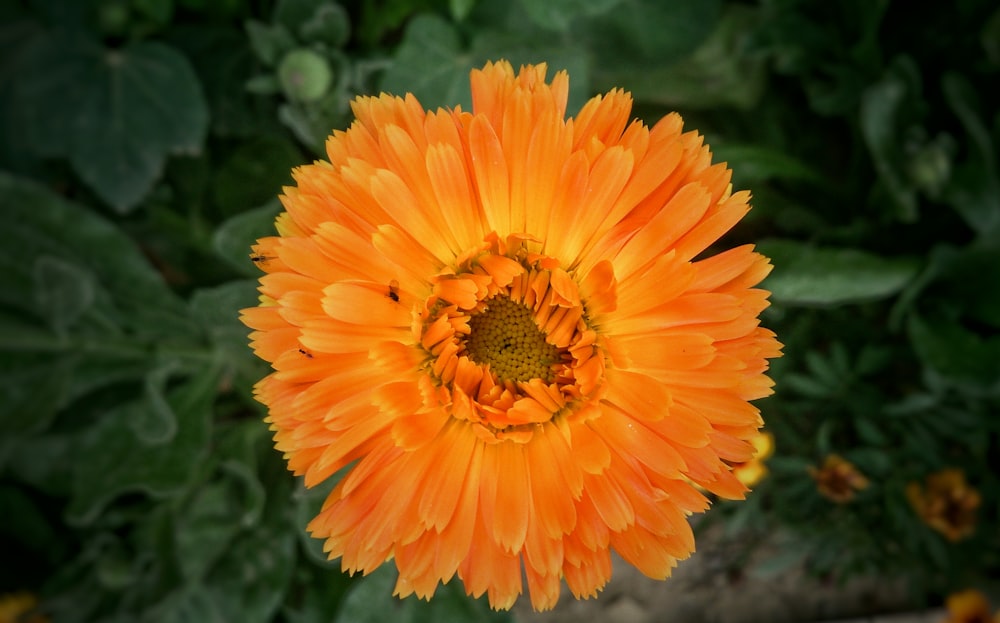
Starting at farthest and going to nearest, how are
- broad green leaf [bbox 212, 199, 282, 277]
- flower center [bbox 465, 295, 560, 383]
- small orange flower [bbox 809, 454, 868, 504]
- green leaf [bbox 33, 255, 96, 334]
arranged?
small orange flower [bbox 809, 454, 868, 504], green leaf [bbox 33, 255, 96, 334], broad green leaf [bbox 212, 199, 282, 277], flower center [bbox 465, 295, 560, 383]

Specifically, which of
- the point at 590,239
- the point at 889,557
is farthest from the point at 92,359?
the point at 889,557

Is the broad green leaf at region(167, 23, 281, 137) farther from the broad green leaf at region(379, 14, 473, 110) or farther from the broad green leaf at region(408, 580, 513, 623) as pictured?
the broad green leaf at region(408, 580, 513, 623)

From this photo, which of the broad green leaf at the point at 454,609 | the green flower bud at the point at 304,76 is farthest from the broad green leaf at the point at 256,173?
the broad green leaf at the point at 454,609

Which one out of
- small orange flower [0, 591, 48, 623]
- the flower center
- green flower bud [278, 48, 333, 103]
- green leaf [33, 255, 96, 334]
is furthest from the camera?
small orange flower [0, 591, 48, 623]

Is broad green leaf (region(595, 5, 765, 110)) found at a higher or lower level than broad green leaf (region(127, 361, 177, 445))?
higher

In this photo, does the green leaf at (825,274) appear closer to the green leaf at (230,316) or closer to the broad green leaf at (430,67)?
the broad green leaf at (430,67)

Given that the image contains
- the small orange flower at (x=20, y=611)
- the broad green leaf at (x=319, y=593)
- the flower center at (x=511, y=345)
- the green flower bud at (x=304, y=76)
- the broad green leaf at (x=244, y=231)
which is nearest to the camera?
the flower center at (x=511, y=345)

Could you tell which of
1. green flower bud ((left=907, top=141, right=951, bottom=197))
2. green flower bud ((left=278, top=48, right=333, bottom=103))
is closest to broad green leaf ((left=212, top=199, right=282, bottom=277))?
green flower bud ((left=278, top=48, right=333, bottom=103))
